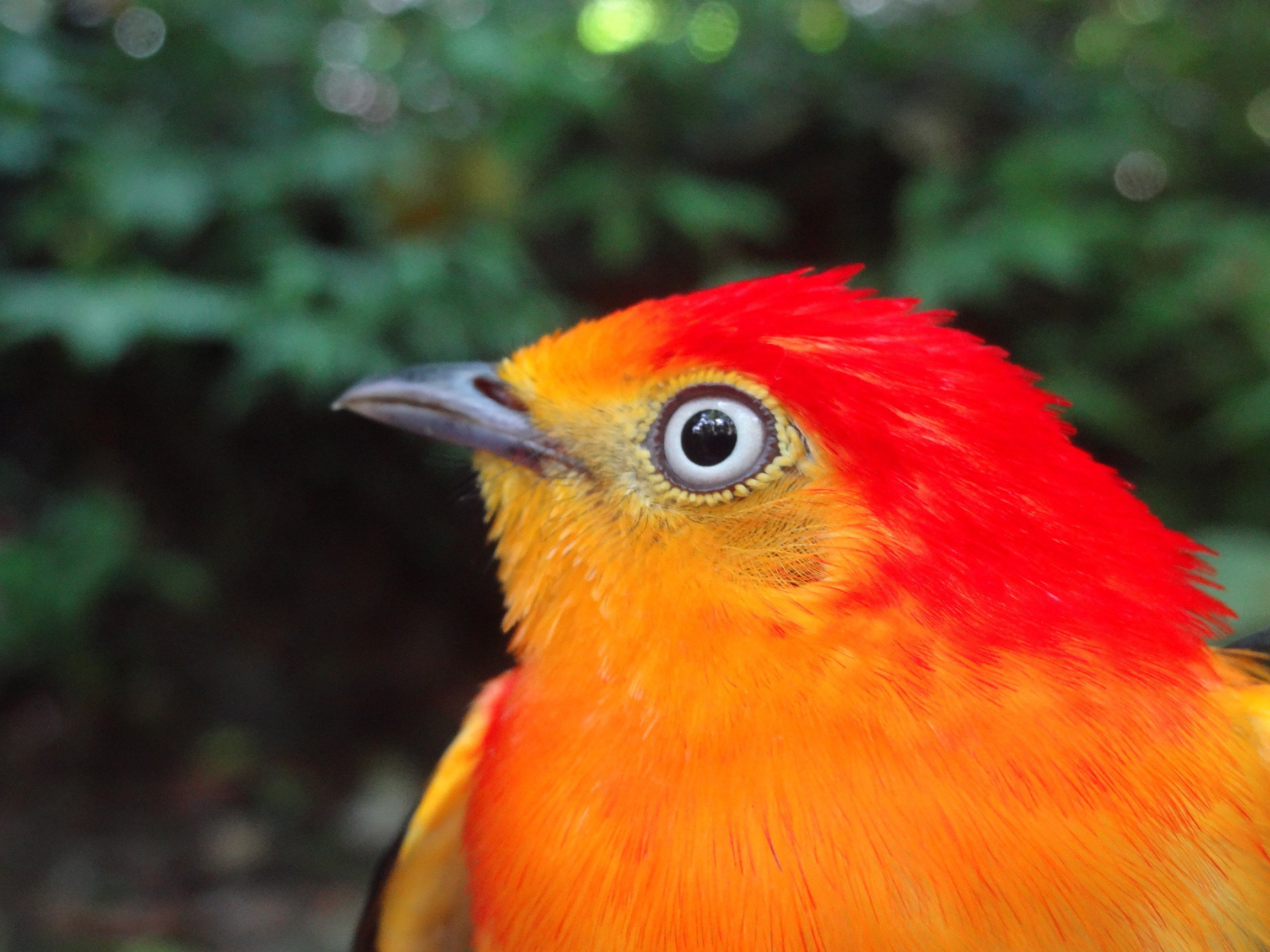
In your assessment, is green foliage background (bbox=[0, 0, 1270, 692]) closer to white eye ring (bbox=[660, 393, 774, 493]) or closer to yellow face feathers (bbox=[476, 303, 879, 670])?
yellow face feathers (bbox=[476, 303, 879, 670])

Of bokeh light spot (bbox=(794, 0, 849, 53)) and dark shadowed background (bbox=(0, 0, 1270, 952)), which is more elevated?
bokeh light spot (bbox=(794, 0, 849, 53))

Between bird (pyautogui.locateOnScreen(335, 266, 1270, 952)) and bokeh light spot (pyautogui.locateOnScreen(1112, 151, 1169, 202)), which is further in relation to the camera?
bokeh light spot (pyautogui.locateOnScreen(1112, 151, 1169, 202))

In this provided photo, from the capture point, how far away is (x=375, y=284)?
3.57 metres

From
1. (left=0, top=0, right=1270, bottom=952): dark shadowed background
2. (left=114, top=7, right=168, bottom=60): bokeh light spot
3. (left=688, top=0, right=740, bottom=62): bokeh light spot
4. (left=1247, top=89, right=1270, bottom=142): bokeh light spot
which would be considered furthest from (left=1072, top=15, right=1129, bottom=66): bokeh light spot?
(left=114, top=7, right=168, bottom=60): bokeh light spot

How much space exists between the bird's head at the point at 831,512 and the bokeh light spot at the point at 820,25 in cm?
392

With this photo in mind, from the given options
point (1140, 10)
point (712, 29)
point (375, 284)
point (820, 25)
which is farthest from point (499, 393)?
point (1140, 10)

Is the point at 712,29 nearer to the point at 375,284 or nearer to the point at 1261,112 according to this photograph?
the point at 375,284

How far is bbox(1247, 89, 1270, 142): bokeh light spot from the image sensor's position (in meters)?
4.61

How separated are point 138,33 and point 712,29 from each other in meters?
2.46

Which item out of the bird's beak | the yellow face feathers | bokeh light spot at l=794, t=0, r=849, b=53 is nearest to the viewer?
the yellow face feathers

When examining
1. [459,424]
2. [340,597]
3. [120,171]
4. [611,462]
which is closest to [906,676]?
[611,462]

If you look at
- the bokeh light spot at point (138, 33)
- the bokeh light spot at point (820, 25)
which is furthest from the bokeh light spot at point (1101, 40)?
the bokeh light spot at point (138, 33)

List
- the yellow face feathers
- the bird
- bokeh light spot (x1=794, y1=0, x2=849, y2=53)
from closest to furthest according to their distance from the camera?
the bird → the yellow face feathers → bokeh light spot (x1=794, y1=0, x2=849, y2=53)

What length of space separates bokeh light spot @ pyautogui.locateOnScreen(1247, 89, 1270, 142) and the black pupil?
478cm
